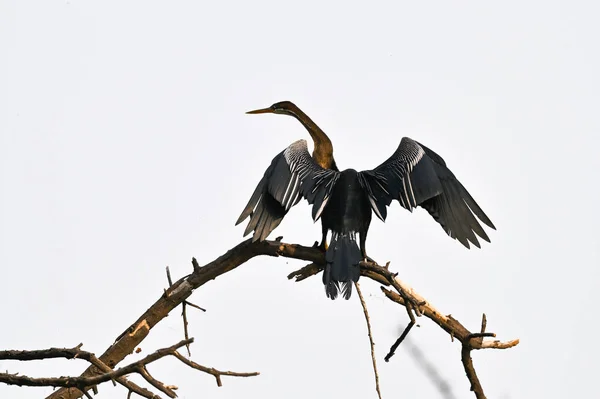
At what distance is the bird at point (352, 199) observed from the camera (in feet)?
15.5

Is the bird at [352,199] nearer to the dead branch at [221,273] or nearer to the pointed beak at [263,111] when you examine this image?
the dead branch at [221,273]

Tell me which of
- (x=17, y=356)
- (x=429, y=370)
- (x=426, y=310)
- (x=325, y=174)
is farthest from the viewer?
(x=325, y=174)

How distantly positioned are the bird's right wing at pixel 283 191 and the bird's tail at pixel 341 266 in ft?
0.65

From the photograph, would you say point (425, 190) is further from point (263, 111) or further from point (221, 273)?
point (263, 111)

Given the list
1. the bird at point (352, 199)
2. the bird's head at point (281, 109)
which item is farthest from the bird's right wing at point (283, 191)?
the bird's head at point (281, 109)

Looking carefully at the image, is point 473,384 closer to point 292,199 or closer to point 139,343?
point 292,199

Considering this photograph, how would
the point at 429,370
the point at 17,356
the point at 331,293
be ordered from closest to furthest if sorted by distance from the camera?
the point at 429,370, the point at 17,356, the point at 331,293

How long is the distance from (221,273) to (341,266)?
0.67 m

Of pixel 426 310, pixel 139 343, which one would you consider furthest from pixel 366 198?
pixel 139 343

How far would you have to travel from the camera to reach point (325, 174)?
517cm

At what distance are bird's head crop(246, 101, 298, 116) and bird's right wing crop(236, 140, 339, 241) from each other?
4.13ft

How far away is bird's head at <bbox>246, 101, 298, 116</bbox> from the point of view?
6.49 m

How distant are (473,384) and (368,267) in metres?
0.86

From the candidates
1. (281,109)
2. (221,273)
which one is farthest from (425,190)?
(281,109)
